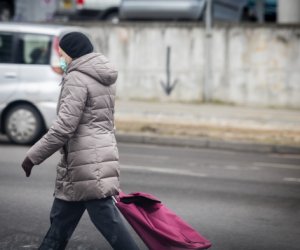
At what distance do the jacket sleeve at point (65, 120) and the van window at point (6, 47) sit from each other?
8364 mm

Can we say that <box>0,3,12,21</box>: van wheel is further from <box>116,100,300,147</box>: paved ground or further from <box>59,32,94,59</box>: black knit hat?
<box>59,32,94,59</box>: black knit hat

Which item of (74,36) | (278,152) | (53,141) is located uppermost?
(74,36)

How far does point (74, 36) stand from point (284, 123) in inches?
455

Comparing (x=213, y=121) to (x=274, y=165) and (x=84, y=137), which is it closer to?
(x=274, y=165)

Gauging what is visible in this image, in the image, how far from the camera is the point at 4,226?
8.02 meters

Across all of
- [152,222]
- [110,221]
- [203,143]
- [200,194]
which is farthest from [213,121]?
[110,221]

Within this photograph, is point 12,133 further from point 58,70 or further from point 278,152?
point 278,152

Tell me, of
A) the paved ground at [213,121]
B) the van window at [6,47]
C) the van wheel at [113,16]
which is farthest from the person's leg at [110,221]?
the van wheel at [113,16]

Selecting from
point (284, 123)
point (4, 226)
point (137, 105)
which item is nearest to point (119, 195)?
point (4, 226)

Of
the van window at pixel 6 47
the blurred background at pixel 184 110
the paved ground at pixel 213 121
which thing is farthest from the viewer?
the paved ground at pixel 213 121

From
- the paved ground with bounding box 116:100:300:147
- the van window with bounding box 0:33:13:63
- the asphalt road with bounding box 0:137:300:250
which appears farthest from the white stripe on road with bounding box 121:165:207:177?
the paved ground with bounding box 116:100:300:147

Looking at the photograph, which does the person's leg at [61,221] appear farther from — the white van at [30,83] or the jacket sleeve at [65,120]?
the white van at [30,83]

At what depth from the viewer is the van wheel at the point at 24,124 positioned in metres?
13.8

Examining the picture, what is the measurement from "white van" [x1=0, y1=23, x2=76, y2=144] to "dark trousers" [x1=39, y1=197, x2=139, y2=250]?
25.3 ft
